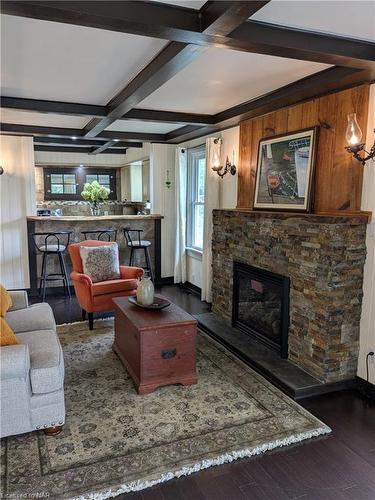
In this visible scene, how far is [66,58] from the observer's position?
276cm

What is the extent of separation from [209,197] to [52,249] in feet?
7.82

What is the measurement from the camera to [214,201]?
5152 mm

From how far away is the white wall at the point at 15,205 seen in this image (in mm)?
5680

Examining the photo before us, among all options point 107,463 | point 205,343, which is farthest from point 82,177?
point 107,463

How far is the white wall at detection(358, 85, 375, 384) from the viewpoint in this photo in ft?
9.45

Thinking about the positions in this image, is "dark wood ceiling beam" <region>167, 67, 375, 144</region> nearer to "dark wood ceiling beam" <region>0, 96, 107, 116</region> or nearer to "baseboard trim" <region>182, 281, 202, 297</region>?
"dark wood ceiling beam" <region>0, 96, 107, 116</region>

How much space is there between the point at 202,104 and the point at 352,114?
1.80 meters

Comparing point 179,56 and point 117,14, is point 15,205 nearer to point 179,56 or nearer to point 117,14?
point 179,56

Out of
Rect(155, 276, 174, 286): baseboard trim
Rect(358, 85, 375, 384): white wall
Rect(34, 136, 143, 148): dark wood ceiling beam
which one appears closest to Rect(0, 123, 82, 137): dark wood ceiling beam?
Rect(34, 136, 143, 148): dark wood ceiling beam

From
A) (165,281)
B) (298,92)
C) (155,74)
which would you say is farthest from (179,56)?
(165,281)

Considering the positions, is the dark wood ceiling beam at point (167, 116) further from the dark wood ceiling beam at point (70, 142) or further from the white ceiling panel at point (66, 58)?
the dark wood ceiling beam at point (70, 142)

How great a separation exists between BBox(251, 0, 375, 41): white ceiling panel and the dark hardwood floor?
251cm

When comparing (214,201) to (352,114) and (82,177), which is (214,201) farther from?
(82,177)

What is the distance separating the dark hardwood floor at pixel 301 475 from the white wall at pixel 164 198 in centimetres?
436
